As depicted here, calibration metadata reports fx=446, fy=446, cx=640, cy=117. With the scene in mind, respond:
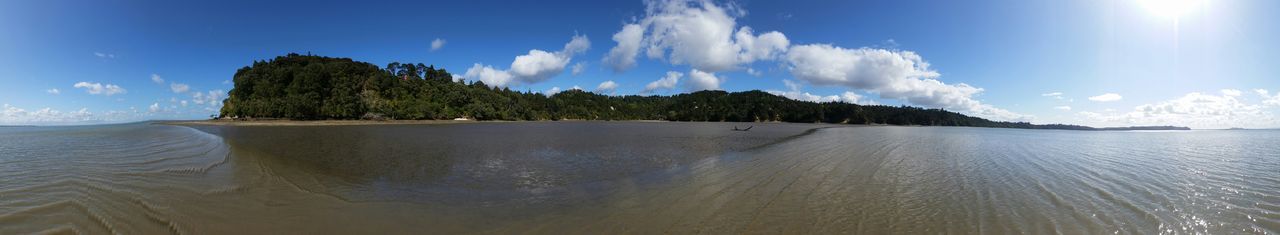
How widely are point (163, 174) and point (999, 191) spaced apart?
18034 millimetres

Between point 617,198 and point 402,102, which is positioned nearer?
point 617,198

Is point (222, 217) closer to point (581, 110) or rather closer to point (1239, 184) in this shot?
point (1239, 184)

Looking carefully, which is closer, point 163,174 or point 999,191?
point 999,191

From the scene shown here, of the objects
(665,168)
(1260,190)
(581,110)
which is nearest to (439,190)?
(665,168)

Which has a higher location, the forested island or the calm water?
the forested island

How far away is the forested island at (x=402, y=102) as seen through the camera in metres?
95.0

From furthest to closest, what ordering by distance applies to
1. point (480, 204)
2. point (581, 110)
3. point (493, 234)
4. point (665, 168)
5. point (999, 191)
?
point (581, 110) < point (665, 168) < point (999, 191) < point (480, 204) < point (493, 234)

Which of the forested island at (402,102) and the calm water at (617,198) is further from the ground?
the forested island at (402,102)

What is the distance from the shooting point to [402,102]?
10419cm

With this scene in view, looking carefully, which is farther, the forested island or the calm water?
the forested island

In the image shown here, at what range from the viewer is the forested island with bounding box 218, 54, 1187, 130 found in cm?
9500

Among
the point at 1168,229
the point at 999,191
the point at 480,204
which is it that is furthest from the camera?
the point at 999,191

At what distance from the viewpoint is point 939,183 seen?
392 inches

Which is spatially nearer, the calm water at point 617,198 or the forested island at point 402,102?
the calm water at point 617,198
